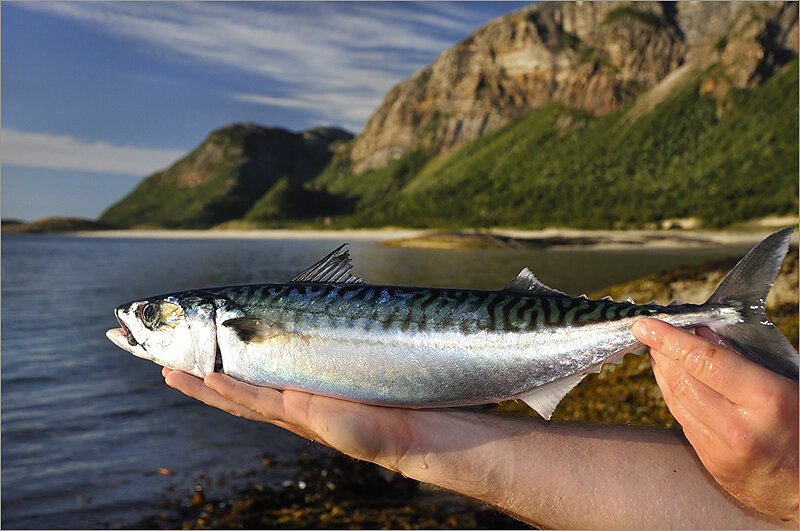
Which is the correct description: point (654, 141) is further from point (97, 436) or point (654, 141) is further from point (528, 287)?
point (528, 287)

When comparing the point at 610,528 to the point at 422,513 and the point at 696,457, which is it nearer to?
the point at 696,457

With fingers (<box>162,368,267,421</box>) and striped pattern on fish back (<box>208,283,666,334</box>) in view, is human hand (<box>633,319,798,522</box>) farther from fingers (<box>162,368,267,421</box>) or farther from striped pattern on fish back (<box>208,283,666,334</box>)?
fingers (<box>162,368,267,421</box>)

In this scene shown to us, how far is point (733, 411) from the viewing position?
9.02ft

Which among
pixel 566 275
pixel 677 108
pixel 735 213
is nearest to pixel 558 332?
pixel 566 275

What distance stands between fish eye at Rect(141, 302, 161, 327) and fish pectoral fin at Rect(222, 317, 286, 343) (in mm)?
578

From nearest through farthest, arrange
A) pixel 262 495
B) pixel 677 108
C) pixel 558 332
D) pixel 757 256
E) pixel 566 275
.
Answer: pixel 757 256
pixel 558 332
pixel 262 495
pixel 566 275
pixel 677 108

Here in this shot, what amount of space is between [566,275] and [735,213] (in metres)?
66.1

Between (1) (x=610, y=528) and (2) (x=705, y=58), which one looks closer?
(1) (x=610, y=528)

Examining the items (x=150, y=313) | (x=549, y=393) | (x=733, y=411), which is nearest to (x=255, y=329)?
(x=150, y=313)

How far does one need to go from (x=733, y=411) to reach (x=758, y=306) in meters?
0.54

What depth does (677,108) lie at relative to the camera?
500 ft

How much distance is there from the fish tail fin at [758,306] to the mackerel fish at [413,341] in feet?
0.88

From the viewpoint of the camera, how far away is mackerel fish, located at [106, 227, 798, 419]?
3.41 meters

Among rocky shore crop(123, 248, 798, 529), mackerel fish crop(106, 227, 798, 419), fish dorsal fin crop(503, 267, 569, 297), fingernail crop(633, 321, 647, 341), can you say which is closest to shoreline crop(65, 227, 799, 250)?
rocky shore crop(123, 248, 798, 529)
